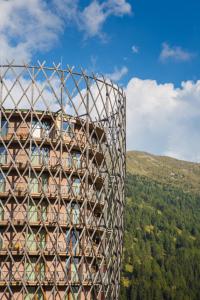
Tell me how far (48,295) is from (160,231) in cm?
13934

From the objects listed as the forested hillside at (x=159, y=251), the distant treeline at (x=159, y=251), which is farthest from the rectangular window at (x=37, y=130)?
the forested hillside at (x=159, y=251)

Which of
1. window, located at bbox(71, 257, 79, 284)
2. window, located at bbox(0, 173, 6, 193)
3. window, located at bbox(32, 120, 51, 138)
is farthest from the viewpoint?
window, located at bbox(32, 120, 51, 138)

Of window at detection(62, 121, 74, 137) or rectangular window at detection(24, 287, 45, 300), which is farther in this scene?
window at detection(62, 121, 74, 137)

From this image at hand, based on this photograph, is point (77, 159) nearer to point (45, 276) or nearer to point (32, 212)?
point (32, 212)

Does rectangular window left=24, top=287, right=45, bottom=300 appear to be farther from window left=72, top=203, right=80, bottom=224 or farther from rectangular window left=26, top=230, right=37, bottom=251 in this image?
window left=72, top=203, right=80, bottom=224

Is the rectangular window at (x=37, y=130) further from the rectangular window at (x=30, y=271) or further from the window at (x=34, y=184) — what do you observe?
the rectangular window at (x=30, y=271)

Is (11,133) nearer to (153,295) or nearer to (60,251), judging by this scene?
(60,251)

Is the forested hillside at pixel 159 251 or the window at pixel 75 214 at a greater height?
the window at pixel 75 214

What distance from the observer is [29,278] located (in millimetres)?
35469

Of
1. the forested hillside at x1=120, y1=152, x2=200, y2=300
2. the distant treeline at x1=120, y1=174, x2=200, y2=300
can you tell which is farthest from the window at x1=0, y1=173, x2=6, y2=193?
the forested hillside at x1=120, y1=152, x2=200, y2=300

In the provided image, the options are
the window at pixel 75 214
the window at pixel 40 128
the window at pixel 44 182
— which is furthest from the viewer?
the window at pixel 40 128

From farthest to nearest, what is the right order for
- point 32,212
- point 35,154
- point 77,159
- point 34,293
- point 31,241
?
1. point 77,159
2. point 35,154
3. point 32,212
4. point 31,241
5. point 34,293

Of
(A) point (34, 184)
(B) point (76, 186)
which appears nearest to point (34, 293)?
(A) point (34, 184)

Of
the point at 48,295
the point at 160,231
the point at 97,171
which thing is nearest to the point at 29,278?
the point at 48,295
